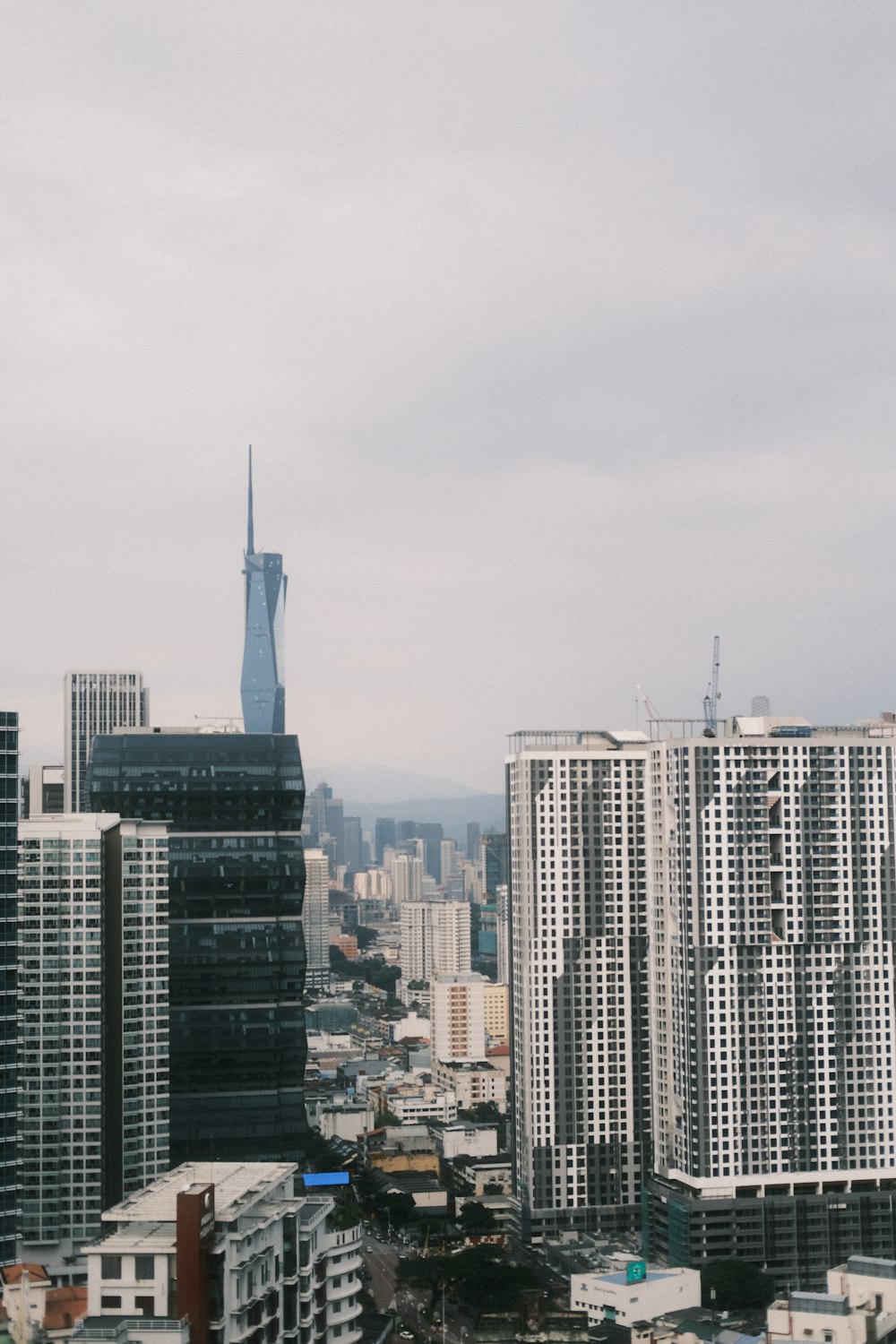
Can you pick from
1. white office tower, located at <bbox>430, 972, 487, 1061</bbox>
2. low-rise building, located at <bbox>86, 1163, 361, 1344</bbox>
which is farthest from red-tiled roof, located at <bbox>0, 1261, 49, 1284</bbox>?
white office tower, located at <bbox>430, 972, 487, 1061</bbox>

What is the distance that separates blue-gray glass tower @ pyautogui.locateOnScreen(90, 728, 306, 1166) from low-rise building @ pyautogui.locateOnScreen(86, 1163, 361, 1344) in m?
22.7

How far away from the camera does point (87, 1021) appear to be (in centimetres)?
3881

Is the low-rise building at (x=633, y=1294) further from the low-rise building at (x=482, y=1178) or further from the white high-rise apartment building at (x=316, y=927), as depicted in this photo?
the white high-rise apartment building at (x=316, y=927)

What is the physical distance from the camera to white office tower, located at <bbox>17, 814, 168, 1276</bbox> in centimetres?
3816

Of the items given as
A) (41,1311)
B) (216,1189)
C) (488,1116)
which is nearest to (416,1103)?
(488,1116)

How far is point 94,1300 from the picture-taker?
18422mm

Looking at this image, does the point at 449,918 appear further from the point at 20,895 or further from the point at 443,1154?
the point at 20,895

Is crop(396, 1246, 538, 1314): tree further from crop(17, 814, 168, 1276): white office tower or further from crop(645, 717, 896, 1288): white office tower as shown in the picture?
crop(17, 814, 168, 1276): white office tower

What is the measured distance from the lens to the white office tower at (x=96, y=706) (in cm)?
10812

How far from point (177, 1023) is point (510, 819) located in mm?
12228

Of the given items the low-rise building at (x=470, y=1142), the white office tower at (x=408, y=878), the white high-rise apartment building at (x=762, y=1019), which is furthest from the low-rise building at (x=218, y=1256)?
the white office tower at (x=408, y=878)

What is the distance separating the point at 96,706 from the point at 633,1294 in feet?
251

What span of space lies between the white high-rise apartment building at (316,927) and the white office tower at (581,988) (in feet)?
238

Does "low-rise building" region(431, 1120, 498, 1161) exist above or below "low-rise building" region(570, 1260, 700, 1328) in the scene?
below
